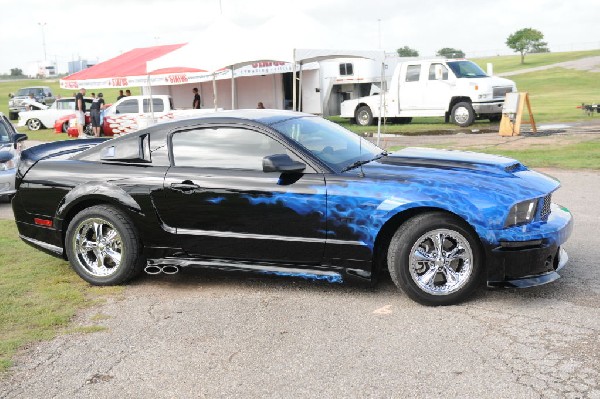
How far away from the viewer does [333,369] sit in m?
3.97

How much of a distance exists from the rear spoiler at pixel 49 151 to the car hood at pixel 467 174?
110 inches

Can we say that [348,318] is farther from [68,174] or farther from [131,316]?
[68,174]

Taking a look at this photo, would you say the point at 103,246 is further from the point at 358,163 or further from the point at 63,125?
the point at 63,125

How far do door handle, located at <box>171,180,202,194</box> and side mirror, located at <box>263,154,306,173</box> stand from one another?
63 centimetres

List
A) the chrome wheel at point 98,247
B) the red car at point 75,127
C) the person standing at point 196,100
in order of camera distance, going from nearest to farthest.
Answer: the chrome wheel at point 98,247, the red car at point 75,127, the person standing at point 196,100

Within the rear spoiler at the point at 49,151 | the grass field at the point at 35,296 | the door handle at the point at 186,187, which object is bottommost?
the grass field at the point at 35,296

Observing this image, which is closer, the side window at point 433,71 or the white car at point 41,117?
the side window at point 433,71

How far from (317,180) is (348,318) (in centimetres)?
105

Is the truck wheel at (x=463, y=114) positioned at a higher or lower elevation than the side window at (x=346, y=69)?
lower

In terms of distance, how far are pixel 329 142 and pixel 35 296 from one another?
8.92ft

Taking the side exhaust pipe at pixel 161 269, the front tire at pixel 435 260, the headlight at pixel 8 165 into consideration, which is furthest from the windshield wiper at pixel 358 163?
the headlight at pixel 8 165

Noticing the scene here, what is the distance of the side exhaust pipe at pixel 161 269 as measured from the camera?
559 cm

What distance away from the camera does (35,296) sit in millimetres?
5590

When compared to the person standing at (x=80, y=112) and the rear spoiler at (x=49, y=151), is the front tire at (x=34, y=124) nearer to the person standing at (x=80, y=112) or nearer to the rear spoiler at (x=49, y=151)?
the person standing at (x=80, y=112)
